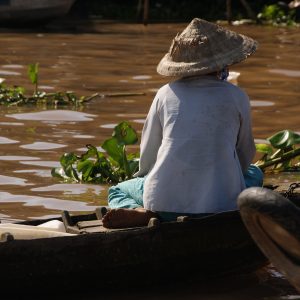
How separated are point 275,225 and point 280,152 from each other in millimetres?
2881

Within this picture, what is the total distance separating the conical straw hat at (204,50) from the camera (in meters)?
4.88

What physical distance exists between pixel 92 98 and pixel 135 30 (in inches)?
313

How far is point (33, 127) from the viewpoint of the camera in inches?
354

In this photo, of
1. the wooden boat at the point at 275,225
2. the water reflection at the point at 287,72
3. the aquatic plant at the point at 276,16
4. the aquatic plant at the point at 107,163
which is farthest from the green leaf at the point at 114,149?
the aquatic plant at the point at 276,16

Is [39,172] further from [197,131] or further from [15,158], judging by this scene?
[197,131]

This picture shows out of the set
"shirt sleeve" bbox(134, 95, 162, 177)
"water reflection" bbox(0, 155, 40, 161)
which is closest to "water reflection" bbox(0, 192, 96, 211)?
"water reflection" bbox(0, 155, 40, 161)

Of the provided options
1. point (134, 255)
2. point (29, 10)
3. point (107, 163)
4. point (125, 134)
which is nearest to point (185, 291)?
point (134, 255)

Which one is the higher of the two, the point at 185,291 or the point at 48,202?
the point at 185,291

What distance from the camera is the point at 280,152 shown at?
23.1 feet

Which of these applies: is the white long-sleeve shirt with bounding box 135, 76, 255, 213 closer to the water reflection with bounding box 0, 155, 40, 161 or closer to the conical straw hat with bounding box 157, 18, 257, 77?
the conical straw hat with bounding box 157, 18, 257, 77

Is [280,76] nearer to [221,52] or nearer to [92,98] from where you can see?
[92,98]

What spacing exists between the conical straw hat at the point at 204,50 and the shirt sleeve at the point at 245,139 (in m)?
0.21

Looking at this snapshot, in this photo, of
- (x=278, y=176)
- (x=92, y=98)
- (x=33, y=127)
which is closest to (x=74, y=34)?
(x=92, y=98)

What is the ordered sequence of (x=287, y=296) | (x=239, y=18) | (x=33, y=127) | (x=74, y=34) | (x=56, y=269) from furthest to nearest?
(x=239, y=18) < (x=74, y=34) < (x=33, y=127) < (x=287, y=296) < (x=56, y=269)
